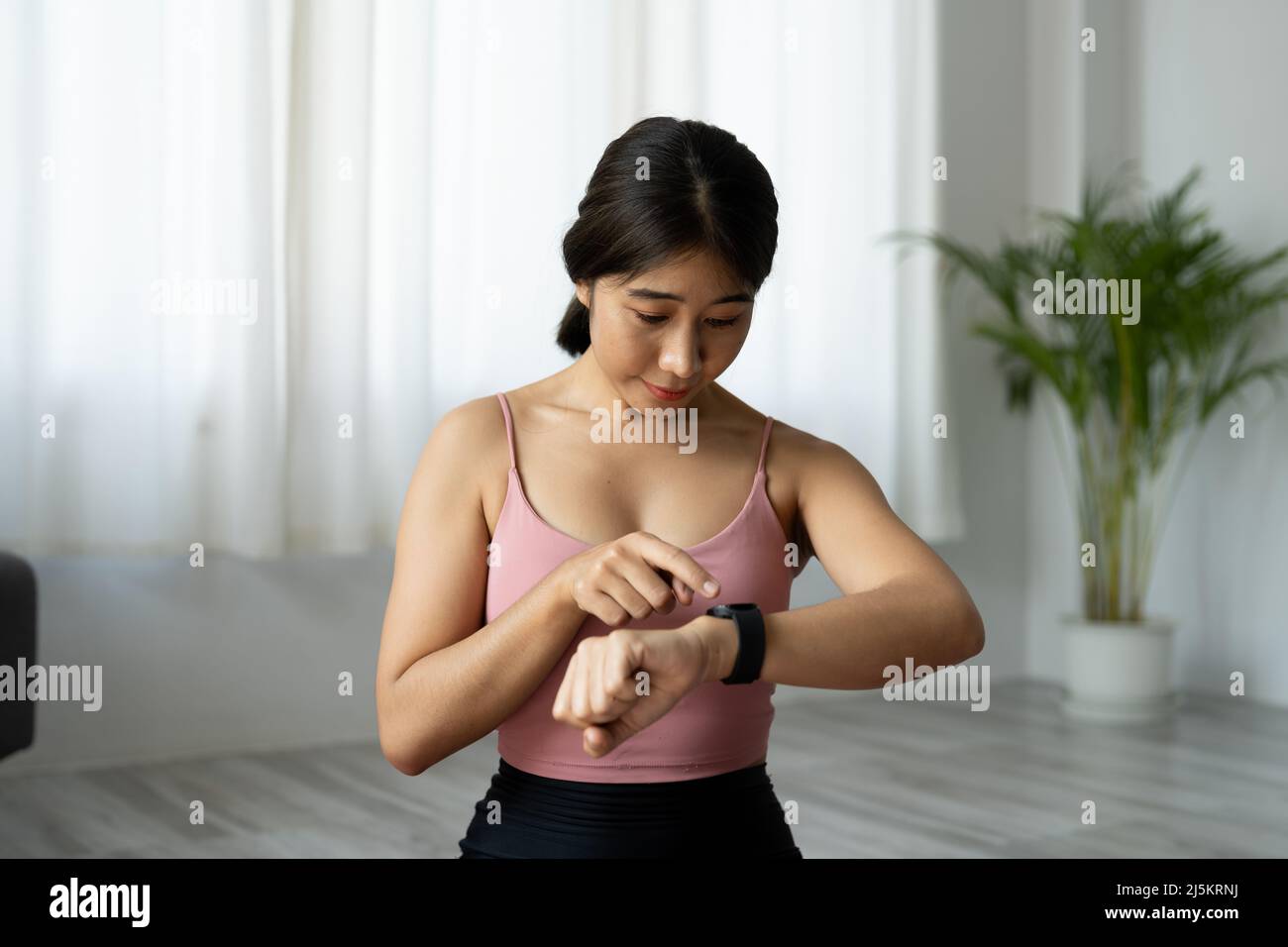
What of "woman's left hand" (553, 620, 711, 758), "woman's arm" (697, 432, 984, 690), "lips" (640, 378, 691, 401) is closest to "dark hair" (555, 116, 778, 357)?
"lips" (640, 378, 691, 401)

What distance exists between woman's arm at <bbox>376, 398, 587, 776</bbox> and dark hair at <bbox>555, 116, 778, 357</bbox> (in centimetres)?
20

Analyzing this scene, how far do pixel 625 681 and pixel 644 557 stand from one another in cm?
12

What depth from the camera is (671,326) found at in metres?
1.20

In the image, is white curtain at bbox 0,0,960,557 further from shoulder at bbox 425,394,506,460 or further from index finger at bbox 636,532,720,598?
index finger at bbox 636,532,720,598

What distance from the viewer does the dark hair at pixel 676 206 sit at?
3.86 ft

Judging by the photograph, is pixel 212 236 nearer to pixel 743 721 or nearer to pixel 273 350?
pixel 273 350

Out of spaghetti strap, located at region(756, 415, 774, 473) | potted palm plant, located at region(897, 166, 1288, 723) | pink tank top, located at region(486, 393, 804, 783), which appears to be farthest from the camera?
potted palm plant, located at region(897, 166, 1288, 723)

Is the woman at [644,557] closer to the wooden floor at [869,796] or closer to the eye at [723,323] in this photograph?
the eye at [723,323]

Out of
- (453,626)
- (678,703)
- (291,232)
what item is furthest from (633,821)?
(291,232)

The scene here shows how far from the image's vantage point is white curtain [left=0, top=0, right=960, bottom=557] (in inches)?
133

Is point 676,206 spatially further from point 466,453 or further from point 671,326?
point 466,453

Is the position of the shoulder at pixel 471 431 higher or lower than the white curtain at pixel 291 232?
lower

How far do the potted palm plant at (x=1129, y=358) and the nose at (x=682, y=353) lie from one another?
10.9 feet

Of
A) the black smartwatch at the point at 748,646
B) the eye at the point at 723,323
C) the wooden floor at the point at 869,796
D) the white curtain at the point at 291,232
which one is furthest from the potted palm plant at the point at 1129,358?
the black smartwatch at the point at 748,646
